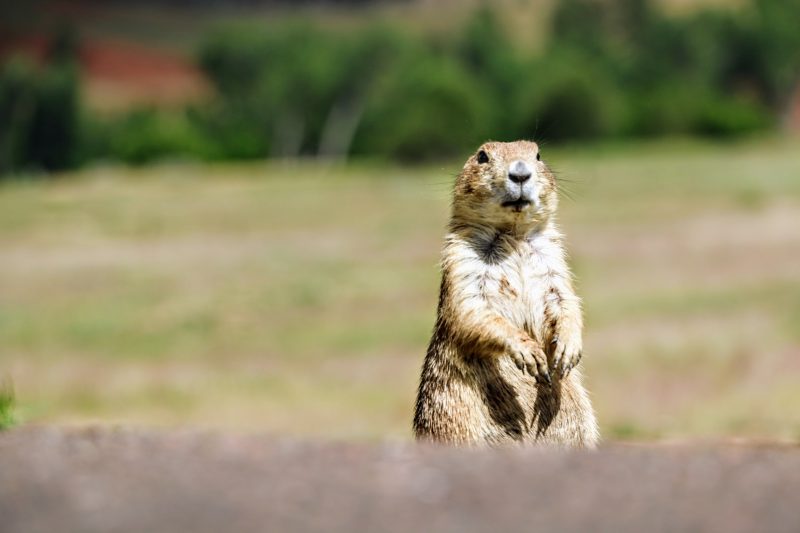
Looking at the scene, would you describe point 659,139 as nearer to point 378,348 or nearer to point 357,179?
point 357,179

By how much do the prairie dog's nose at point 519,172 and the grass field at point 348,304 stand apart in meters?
1.06

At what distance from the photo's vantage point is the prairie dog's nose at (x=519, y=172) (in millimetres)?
8133

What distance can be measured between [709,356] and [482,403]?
47.8 feet

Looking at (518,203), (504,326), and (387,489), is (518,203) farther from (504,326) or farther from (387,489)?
(387,489)

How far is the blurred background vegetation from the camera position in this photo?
20875mm

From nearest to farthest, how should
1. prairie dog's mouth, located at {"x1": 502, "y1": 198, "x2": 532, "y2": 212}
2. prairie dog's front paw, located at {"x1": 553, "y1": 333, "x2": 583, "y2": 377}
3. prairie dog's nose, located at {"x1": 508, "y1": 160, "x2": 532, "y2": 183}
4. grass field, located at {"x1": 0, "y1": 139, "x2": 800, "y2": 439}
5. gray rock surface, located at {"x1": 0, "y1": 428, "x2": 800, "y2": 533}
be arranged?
gray rock surface, located at {"x1": 0, "y1": 428, "x2": 800, "y2": 533}
prairie dog's front paw, located at {"x1": 553, "y1": 333, "x2": 583, "y2": 377}
prairie dog's nose, located at {"x1": 508, "y1": 160, "x2": 532, "y2": 183}
prairie dog's mouth, located at {"x1": 502, "y1": 198, "x2": 532, "y2": 212}
grass field, located at {"x1": 0, "y1": 139, "x2": 800, "y2": 439}

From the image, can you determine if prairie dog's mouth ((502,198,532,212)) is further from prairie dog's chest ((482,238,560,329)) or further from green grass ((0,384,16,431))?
green grass ((0,384,16,431))

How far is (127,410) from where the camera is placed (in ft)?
63.5

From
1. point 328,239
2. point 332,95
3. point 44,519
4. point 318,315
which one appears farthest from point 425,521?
point 332,95

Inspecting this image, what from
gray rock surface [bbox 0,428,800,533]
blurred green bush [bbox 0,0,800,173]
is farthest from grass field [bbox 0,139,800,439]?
blurred green bush [bbox 0,0,800,173]

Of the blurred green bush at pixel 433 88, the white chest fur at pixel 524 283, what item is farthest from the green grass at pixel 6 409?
the blurred green bush at pixel 433 88

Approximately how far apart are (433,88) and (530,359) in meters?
74.4

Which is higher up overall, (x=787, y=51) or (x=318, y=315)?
(x=787, y=51)

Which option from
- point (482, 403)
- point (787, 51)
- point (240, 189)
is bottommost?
point (240, 189)
